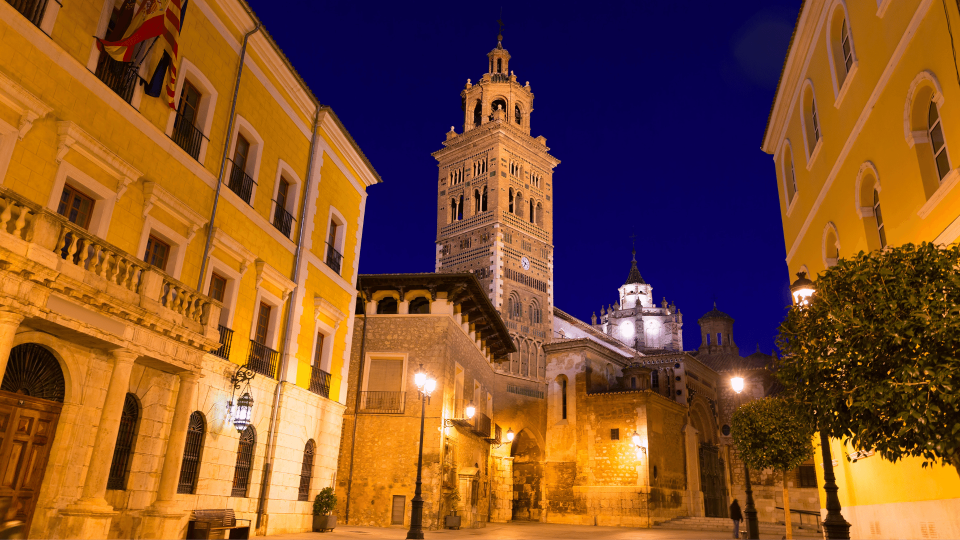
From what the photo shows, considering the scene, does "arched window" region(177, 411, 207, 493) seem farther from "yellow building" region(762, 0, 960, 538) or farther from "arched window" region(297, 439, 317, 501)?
"yellow building" region(762, 0, 960, 538)

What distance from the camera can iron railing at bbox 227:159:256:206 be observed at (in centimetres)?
1463

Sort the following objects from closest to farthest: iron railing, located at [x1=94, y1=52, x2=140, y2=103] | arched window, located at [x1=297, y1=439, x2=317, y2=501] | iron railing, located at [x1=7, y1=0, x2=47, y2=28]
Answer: iron railing, located at [x1=7, y1=0, x2=47, y2=28]
iron railing, located at [x1=94, y1=52, x2=140, y2=103]
arched window, located at [x1=297, y1=439, x2=317, y2=501]

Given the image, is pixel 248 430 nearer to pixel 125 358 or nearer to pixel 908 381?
pixel 125 358

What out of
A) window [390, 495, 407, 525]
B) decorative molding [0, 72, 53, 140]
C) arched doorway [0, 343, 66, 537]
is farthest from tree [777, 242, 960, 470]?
window [390, 495, 407, 525]

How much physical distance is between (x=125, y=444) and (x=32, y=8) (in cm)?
714

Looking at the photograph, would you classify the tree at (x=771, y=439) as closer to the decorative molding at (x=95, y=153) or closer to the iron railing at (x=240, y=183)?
the iron railing at (x=240, y=183)

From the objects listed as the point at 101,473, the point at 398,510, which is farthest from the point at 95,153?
the point at 398,510

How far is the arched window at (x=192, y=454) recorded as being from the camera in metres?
12.3

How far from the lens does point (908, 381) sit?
6203 mm

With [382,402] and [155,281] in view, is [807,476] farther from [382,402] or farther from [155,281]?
[155,281]

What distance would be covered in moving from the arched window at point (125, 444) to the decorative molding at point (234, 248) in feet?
12.9

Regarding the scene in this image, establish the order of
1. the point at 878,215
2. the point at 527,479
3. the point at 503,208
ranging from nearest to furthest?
the point at 878,215, the point at 527,479, the point at 503,208

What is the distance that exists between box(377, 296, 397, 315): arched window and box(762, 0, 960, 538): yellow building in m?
15.1

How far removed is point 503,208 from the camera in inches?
2301
